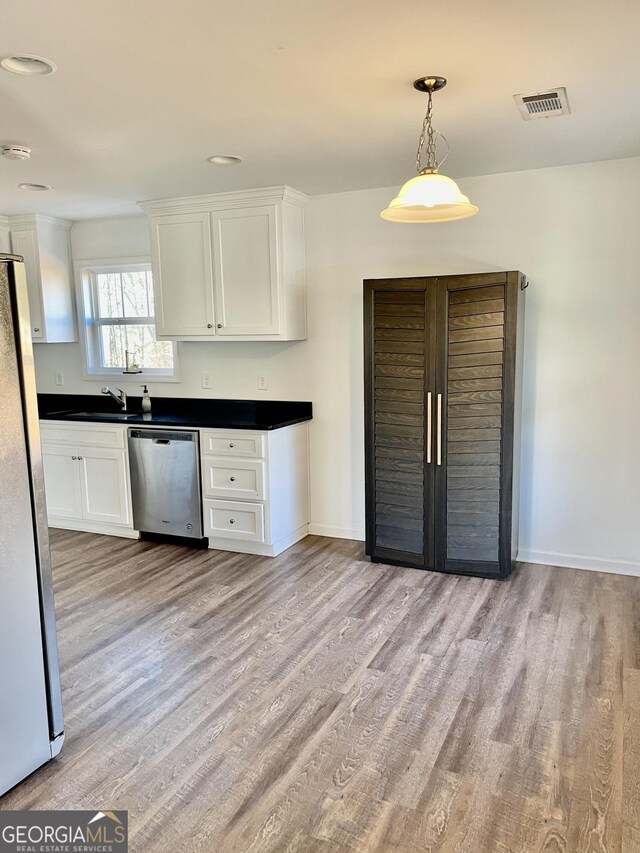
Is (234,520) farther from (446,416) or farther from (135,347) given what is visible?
(135,347)

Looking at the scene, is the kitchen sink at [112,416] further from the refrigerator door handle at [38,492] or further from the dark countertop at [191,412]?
the refrigerator door handle at [38,492]

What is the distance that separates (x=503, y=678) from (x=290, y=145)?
273 centimetres

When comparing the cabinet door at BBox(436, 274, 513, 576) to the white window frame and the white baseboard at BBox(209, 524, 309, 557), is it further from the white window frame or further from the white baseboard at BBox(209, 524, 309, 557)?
the white window frame

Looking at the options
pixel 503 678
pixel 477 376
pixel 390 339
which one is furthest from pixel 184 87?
pixel 503 678

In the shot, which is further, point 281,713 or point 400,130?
point 400,130

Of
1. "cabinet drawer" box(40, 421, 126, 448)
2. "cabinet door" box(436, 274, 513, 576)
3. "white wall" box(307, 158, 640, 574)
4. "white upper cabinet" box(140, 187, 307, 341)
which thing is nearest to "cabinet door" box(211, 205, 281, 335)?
"white upper cabinet" box(140, 187, 307, 341)

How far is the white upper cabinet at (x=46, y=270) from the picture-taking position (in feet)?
16.2

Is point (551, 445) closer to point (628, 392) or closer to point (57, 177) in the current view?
point (628, 392)

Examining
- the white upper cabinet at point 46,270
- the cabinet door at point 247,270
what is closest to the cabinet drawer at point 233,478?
the cabinet door at point 247,270

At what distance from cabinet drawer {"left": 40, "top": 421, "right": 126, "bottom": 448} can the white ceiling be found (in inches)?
67.1

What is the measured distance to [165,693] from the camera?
260 cm

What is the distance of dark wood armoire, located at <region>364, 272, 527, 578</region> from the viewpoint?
11.6 feet

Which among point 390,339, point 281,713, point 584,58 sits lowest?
point 281,713

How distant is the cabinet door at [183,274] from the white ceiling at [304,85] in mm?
613
